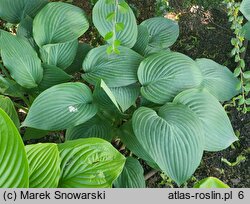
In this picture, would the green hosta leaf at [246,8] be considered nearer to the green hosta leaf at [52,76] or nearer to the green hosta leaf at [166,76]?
the green hosta leaf at [166,76]

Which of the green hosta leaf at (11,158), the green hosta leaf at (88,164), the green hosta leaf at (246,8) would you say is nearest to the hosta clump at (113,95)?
the green hosta leaf at (88,164)

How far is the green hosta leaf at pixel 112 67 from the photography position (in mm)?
1271

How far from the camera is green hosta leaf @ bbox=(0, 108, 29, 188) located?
839 mm

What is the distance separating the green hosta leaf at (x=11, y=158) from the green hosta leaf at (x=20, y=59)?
47 centimetres

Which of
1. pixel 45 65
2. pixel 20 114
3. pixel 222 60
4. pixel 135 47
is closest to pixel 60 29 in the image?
pixel 45 65

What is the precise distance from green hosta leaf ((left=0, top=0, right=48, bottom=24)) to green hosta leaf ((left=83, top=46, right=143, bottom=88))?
32 centimetres

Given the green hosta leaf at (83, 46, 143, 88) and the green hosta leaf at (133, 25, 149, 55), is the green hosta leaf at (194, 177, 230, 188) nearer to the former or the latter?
the green hosta leaf at (83, 46, 143, 88)

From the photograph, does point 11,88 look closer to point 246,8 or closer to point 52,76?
point 52,76

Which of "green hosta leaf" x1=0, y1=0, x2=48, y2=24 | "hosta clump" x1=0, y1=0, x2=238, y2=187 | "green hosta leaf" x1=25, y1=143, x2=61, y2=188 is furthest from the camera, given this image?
"green hosta leaf" x1=0, y1=0, x2=48, y2=24

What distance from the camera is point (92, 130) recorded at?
131cm

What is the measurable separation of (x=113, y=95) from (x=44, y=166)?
1.23 feet

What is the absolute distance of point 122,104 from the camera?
Answer: 4.11ft

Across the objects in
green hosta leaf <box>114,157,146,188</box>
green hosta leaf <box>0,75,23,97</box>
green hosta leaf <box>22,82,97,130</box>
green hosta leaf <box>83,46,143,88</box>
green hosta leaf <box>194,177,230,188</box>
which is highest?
green hosta leaf <box>83,46,143,88</box>

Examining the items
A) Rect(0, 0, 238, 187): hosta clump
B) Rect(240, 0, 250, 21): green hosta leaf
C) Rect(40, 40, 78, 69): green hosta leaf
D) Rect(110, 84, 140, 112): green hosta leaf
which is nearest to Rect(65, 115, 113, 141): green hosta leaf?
Rect(0, 0, 238, 187): hosta clump
